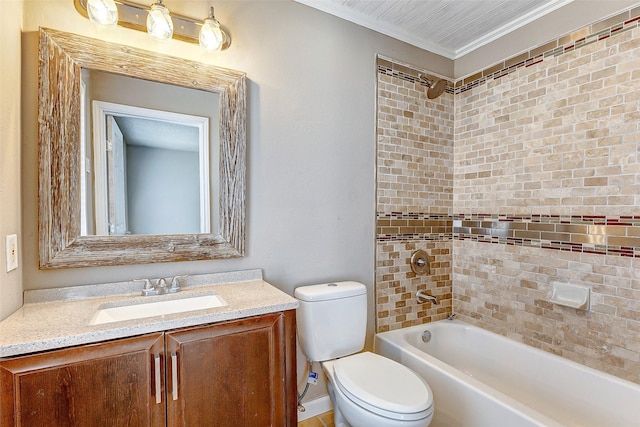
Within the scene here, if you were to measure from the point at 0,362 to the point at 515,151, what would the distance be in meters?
2.69

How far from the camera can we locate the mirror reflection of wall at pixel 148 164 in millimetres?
1427

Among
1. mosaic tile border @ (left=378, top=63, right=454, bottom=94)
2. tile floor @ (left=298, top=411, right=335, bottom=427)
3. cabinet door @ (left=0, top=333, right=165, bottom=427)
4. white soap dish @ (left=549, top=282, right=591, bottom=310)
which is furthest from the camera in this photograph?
mosaic tile border @ (left=378, top=63, right=454, bottom=94)

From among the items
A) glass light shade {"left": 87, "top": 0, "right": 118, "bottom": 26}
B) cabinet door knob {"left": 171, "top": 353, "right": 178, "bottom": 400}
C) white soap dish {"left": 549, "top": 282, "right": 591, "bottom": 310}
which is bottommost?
cabinet door knob {"left": 171, "top": 353, "right": 178, "bottom": 400}

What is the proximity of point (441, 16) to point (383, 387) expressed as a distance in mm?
2229

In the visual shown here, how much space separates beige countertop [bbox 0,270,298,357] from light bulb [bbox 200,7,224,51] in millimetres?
1159

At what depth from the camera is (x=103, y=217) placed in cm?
144

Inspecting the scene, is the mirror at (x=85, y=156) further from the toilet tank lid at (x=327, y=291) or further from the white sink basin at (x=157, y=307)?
the toilet tank lid at (x=327, y=291)

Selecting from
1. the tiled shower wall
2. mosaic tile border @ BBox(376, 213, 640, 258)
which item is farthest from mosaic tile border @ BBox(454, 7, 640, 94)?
mosaic tile border @ BBox(376, 213, 640, 258)

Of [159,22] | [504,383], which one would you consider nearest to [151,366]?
[159,22]

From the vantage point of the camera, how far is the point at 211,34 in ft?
5.15

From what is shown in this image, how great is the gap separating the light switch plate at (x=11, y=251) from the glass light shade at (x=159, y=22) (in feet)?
3.38

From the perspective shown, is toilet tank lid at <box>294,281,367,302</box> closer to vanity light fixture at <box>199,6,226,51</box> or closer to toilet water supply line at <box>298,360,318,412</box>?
toilet water supply line at <box>298,360,318,412</box>

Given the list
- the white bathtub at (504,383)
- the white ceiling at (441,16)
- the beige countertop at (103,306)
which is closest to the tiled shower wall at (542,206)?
the white bathtub at (504,383)

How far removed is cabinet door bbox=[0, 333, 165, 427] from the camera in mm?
938
